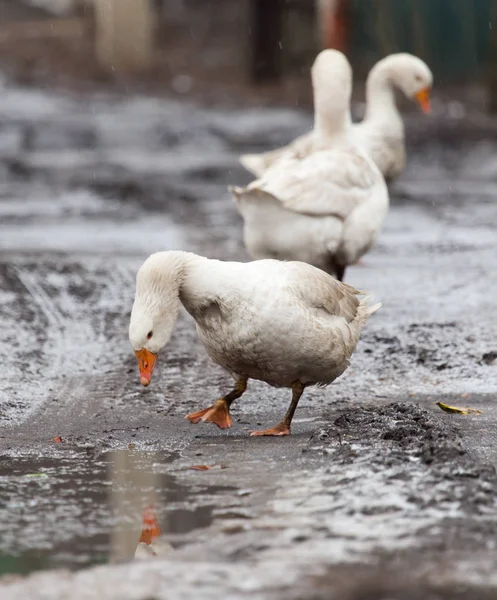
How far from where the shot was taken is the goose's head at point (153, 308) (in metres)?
4.95

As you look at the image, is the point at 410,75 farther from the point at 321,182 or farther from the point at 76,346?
the point at 76,346

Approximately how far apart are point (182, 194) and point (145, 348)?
804 cm

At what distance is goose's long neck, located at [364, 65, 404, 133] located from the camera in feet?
34.9

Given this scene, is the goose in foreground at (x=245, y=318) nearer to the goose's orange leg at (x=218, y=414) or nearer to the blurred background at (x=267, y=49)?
the goose's orange leg at (x=218, y=414)

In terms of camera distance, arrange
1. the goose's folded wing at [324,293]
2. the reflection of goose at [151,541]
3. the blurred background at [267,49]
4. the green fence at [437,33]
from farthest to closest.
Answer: the green fence at [437,33]
the blurred background at [267,49]
the goose's folded wing at [324,293]
the reflection of goose at [151,541]

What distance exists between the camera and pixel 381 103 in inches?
425

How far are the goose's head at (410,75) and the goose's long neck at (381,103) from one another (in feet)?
0.21

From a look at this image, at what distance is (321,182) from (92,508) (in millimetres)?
3611

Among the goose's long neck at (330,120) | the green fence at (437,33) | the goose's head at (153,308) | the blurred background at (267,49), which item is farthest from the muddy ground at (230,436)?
the green fence at (437,33)

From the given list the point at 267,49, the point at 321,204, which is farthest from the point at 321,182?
the point at 267,49

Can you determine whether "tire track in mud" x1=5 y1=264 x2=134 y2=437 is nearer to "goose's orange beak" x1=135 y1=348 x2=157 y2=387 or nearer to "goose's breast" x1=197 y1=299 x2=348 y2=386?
"goose's orange beak" x1=135 y1=348 x2=157 y2=387

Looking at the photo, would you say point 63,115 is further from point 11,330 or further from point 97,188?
point 11,330

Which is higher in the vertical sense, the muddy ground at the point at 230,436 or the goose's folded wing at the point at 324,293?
the goose's folded wing at the point at 324,293

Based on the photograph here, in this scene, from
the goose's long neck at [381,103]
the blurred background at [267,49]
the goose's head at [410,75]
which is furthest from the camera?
the blurred background at [267,49]
